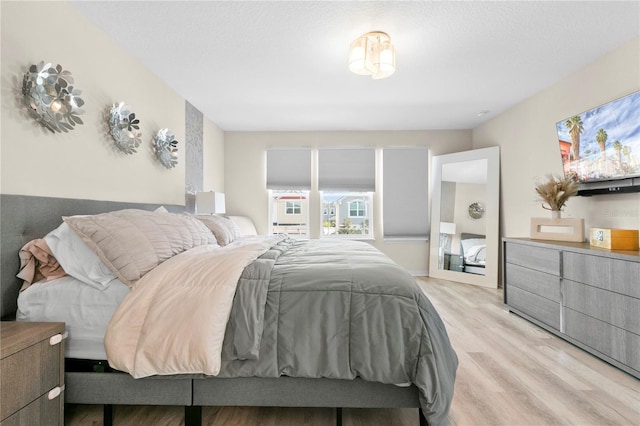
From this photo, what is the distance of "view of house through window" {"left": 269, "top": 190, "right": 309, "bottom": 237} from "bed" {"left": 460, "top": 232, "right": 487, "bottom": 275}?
2535 mm

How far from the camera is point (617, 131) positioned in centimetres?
249

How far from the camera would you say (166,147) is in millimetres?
3193

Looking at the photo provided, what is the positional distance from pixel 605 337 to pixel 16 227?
12.5ft

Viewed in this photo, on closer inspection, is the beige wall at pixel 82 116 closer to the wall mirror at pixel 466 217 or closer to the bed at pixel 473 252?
the wall mirror at pixel 466 217

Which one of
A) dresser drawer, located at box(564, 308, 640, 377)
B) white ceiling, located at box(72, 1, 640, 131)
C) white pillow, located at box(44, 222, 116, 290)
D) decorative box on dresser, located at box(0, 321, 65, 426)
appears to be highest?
white ceiling, located at box(72, 1, 640, 131)

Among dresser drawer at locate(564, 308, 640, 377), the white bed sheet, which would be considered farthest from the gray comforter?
dresser drawer at locate(564, 308, 640, 377)

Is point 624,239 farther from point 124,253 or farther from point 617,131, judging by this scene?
point 124,253

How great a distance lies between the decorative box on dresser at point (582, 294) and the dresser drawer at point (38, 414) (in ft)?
10.8

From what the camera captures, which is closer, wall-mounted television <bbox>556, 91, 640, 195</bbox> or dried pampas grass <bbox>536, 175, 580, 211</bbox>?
wall-mounted television <bbox>556, 91, 640, 195</bbox>

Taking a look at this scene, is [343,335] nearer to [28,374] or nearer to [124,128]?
[28,374]

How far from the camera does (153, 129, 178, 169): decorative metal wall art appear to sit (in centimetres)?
309

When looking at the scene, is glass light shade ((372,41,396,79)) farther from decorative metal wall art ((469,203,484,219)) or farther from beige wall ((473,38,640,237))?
decorative metal wall art ((469,203,484,219))

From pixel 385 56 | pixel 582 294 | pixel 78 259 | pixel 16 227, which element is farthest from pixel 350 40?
pixel 582 294

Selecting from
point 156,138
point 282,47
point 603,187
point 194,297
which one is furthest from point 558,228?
point 156,138
